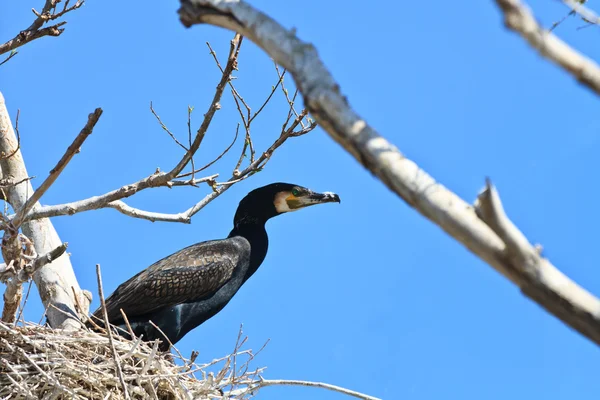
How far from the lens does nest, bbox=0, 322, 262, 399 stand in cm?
469

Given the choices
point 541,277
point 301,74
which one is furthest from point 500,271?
point 301,74

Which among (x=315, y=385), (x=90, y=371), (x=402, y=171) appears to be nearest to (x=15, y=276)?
(x=90, y=371)

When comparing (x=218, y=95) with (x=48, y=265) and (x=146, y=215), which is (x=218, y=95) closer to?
(x=146, y=215)

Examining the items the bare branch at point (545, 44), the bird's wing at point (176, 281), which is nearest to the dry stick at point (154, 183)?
the bird's wing at point (176, 281)

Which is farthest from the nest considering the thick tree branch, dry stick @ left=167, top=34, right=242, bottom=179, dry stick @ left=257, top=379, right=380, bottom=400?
the thick tree branch

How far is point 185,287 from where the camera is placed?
5.91m

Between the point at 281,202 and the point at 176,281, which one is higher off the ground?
the point at 281,202

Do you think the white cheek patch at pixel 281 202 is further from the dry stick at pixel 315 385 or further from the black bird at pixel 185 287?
the dry stick at pixel 315 385

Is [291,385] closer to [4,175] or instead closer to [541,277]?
[4,175]

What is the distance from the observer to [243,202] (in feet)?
22.0

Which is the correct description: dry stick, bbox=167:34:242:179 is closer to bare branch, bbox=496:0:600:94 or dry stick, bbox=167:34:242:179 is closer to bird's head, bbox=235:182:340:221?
bird's head, bbox=235:182:340:221

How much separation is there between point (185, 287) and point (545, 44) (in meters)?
4.32

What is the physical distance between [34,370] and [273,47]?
2.91 metres

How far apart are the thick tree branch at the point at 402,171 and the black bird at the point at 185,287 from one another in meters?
3.32
